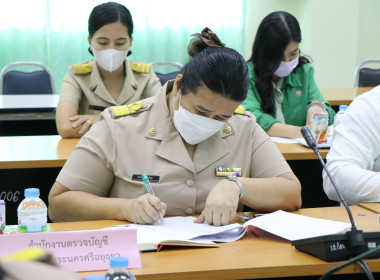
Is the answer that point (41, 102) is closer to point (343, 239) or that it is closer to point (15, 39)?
point (15, 39)

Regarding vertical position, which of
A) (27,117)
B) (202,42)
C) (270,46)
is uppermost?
(202,42)

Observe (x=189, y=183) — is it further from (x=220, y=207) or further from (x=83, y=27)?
(x=83, y=27)

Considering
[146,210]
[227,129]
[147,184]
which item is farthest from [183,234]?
[227,129]

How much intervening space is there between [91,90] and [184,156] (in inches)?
54.6

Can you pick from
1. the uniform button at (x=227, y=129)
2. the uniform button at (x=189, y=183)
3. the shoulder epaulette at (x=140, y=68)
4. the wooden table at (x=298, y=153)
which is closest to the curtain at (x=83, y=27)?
the shoulder epaulette at (x=140, y=68)

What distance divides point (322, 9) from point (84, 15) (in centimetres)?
226

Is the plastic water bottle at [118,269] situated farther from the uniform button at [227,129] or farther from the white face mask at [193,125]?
the uniform button at [227,129]

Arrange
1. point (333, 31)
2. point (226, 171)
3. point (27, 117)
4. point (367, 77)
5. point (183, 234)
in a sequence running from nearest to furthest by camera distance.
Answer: point (183, 234) < point (226, 171) < point (27, 117) < point (367, 77) < point (333, 31)

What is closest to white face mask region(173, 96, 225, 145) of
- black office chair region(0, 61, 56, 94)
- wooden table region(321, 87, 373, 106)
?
wooden table region(321, 87, 373, 106)

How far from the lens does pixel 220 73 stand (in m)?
1.61

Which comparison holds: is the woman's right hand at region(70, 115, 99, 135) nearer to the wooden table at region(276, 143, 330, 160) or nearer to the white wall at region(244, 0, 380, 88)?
the wooden table at region(276, 143, 330, 160)

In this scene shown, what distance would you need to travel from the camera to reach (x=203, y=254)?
1342 millimetres

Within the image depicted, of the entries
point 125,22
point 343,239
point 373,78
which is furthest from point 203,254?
point 373,78

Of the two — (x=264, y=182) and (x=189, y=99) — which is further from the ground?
(x=189, y=99)
